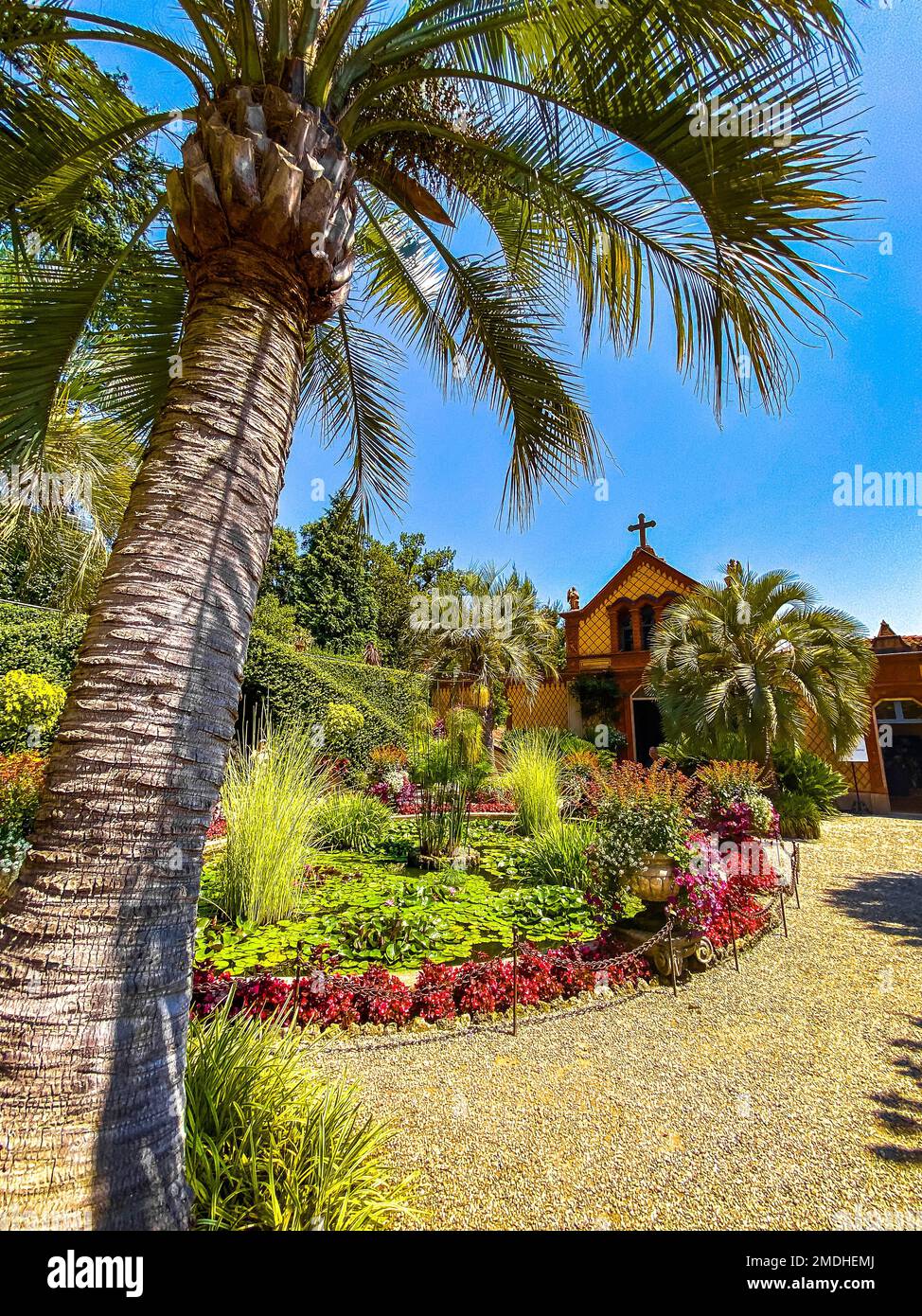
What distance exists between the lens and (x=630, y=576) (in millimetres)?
19047

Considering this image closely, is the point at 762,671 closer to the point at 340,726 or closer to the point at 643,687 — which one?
the point at 643,687

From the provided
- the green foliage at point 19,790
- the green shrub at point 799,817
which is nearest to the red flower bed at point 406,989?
the green foliage at point 19,790

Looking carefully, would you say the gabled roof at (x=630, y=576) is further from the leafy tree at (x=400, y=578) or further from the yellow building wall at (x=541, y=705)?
the leafy tree at (x=400, y=578)

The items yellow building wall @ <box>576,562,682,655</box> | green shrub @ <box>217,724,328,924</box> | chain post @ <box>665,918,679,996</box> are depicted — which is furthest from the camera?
yellow building wall @ <box>576,562,682,655</box>

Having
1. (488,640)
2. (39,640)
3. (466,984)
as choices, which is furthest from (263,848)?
(488,640)

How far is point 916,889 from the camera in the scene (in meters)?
6.64

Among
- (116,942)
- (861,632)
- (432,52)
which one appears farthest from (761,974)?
(861,632)

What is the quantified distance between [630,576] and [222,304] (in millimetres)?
18559

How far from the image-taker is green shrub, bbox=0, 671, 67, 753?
7324 mm

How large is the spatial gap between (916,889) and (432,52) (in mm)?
8966

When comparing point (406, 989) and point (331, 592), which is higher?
point (331, 592)

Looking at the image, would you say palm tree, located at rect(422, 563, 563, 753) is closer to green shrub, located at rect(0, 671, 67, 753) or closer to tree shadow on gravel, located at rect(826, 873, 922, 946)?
tree shadow on gravel, located at rect(826, 873, 922, 946)

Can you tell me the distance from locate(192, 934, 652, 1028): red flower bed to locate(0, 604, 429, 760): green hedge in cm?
505

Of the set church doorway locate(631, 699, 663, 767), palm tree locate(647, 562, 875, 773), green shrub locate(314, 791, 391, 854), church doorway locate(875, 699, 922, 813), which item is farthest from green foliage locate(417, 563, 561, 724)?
church doorway locate(875, 699, 922, 813)
